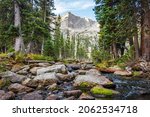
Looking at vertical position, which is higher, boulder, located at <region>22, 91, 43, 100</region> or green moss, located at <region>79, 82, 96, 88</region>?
green moss, located at <region>79, 82, 96, 88</region>

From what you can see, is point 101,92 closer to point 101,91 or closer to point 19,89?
point 101,91

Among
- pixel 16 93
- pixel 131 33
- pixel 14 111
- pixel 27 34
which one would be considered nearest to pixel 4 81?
pixel 16 93

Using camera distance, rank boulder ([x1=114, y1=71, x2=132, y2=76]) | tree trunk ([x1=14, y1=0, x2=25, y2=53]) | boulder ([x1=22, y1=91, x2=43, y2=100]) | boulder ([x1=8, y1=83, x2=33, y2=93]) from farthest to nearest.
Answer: tree trunk ([x1=14, y1=0, x2=25, y2=53])
boulder ([x1=114, y1=71, x2=132, y2=76])
boulder ([x1=8, y1=83, x2=33, y2=93])
boulder ([x1=22, y1=91, x2=43, y2=100])

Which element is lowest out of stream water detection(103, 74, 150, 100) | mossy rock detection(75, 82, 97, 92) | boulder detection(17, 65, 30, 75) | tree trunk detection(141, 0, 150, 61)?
stream water detection(103, 74, 150, 100)

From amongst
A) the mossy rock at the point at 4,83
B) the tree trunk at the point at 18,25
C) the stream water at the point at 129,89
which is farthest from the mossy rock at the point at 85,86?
the tree trunk at the point at 18,25

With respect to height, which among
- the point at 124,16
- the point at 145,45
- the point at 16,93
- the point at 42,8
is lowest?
the point at 16,93

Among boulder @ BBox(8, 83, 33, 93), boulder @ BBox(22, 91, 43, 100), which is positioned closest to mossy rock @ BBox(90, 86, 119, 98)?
boulder @ BBox(22, 91, 43, 100)

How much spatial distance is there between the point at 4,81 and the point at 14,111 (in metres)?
6.14

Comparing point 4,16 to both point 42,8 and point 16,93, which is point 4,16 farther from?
point 16,93

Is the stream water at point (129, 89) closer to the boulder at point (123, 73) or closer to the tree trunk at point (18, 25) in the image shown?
the boulder at point (123, 73)

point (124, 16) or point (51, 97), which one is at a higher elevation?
point (124, 16)

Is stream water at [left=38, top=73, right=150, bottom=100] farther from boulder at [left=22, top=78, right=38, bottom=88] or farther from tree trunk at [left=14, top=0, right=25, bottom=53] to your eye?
tree trunk at [left=14, top=0, right=25, bottom=53]

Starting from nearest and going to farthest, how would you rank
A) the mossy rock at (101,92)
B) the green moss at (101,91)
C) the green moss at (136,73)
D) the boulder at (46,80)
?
the mossy rock at (101,92) < the green moss at (101,91) < the boulder at (46,80) < the green moss at (136,73)

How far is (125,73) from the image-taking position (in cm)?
1677
